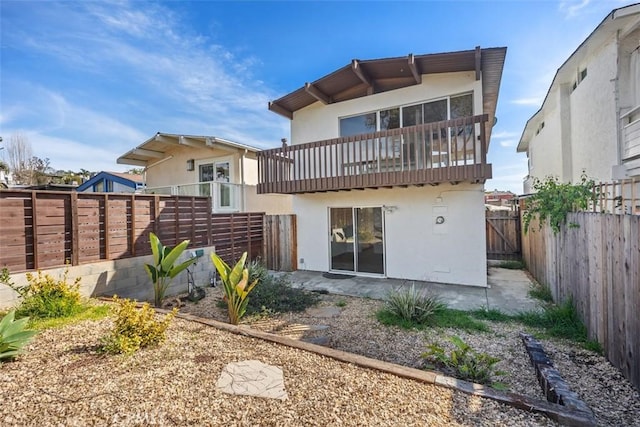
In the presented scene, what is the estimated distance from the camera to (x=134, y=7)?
22.8ft

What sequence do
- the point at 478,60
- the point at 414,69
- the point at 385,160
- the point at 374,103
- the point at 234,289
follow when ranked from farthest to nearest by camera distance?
the point at 374,103 → the point at 385,160 → the point at 414,69 → the point at 478,60 → the point at 234,289

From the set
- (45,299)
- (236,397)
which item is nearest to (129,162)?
(45,299)

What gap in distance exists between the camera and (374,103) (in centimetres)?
928

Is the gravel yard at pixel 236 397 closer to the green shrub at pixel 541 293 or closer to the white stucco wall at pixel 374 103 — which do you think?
the green shrub at pixel 541 293

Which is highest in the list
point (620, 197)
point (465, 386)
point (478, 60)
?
point (478, 60)

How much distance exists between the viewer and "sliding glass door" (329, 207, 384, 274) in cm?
922

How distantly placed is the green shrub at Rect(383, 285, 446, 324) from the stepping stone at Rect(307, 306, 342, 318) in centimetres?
111

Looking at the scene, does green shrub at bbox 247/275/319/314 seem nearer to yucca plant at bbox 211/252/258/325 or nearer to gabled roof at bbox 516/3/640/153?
yucca plant at bbox 211/252/258/325

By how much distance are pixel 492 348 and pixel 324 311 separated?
3095 mm

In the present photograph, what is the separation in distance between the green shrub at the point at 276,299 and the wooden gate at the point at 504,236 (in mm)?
8368

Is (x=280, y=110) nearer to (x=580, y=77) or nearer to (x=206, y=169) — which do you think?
(x=206, y=169)

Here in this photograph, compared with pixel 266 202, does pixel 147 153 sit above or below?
above

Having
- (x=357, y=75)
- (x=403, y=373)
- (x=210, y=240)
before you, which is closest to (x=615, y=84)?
(x=357, y=75)

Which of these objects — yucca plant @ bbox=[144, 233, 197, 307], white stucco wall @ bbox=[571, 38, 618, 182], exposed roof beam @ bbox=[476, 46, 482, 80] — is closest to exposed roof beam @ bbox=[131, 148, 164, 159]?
yucca plant @ bbox=[144, 233, 197, 307]
